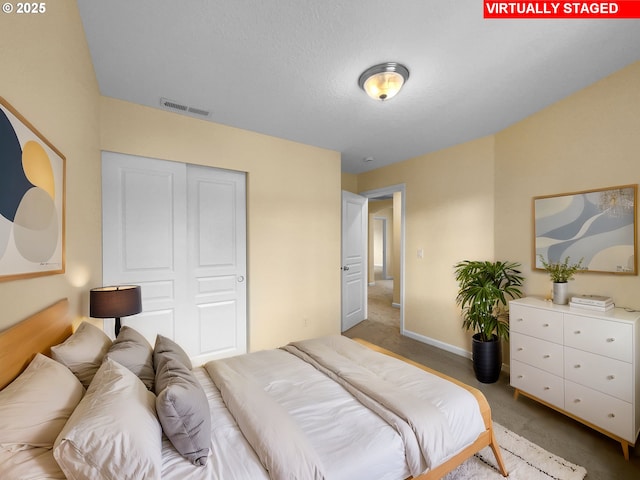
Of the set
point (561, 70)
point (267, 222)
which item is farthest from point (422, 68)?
point (267, 222)

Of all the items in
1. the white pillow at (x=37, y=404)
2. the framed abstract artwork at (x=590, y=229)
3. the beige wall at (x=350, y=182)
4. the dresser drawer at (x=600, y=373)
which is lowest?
Result: the dresser drawer at (x=600, y=373)

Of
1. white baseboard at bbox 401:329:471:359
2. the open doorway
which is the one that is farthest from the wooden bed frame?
the open doorway

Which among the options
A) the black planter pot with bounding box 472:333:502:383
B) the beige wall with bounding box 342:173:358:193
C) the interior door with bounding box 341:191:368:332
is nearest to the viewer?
the black planter pot with bounding box 472:333:502:383

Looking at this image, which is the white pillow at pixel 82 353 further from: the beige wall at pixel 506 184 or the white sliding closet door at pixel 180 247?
the beige wall at pixel 506 184

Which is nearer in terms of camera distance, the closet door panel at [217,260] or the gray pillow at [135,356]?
the gray pillow at [135,356]

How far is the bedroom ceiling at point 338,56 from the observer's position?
1633mm

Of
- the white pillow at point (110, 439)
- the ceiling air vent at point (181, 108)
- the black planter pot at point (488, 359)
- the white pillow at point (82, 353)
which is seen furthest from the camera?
the black planter pot at point (488, 359)

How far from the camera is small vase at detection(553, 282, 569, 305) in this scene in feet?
7.64

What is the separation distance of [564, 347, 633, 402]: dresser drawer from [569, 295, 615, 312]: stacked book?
0.35m

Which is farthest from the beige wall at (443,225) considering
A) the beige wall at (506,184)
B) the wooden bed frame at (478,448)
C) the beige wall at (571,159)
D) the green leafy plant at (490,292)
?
the wooden bed frame at (478,448)

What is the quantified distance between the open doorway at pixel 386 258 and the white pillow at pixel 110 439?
12.1 ft

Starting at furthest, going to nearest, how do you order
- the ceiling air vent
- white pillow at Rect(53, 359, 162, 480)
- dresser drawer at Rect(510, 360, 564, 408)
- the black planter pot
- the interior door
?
the interior door < the black planter pot < the ceiling air vent < dresser drawer at Rect(510, 360, 564, 408) < white pillow at Rect(53, 359, 162, 480)

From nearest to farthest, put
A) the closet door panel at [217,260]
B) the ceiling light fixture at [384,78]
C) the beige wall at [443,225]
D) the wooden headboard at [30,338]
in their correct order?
the wooden headboard at [30,338] → the ceiling light fixture at [384,78] → the closet door panel at [217,260] → the beige wall at [443,225]

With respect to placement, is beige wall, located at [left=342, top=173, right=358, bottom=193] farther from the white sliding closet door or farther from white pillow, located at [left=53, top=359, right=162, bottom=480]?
white pillow, located at [left=53, top=359, right=162, bottom=480]
